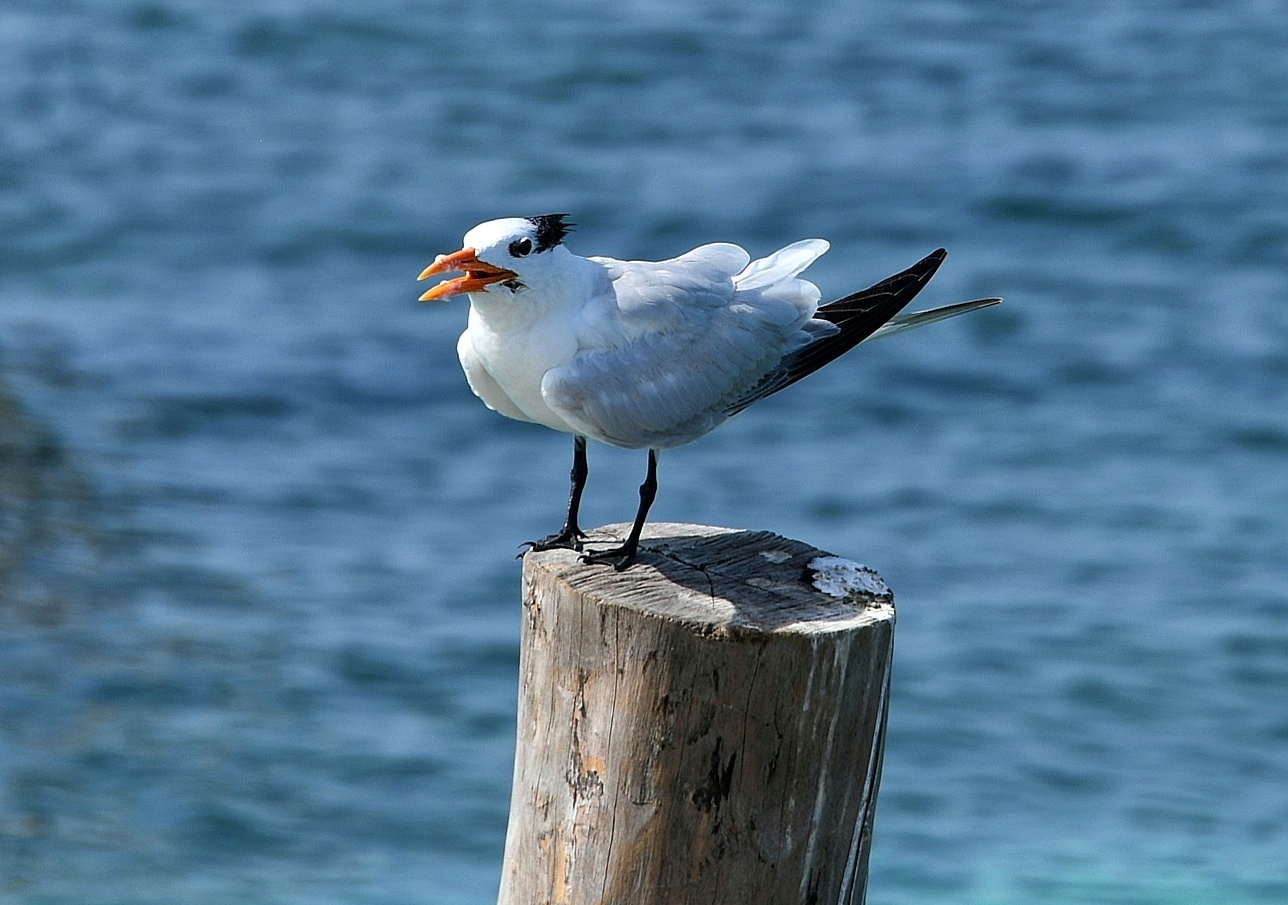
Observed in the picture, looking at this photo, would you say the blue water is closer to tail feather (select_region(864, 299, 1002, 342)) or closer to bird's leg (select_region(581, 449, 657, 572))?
tail feather (select_region(864, 299, 1002, 342))

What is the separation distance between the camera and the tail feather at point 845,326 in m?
4.68

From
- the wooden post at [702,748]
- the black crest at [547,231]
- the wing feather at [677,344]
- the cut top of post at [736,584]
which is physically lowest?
the wooden post at [702,748]

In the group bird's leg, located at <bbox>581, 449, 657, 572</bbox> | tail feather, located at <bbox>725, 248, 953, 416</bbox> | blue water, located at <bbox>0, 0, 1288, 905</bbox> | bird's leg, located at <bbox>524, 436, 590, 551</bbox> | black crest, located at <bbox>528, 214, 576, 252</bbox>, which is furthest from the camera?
blue water, located at <bbox>0, 0, 1288, 905</bbox>

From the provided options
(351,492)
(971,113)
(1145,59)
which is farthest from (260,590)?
(1145,59)

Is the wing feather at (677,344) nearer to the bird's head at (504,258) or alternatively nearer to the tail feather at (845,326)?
the tail feather at (845,326)

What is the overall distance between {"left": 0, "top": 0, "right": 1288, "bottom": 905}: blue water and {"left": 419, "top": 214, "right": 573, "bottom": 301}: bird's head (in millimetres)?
4106

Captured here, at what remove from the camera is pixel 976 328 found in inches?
490

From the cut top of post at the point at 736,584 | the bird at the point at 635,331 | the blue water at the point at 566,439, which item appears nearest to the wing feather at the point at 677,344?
the bird at the point at 635,331

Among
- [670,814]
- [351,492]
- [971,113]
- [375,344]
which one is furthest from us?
[971,113]

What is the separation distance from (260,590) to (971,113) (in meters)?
7.83

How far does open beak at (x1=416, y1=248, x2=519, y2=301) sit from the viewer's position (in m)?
4.09

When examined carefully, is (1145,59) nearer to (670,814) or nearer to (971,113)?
(971,113)

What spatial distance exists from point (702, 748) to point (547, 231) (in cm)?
131

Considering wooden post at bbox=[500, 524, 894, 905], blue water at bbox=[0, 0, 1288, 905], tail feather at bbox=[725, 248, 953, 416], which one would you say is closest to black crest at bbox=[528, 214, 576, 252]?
tail feather at bbox=[725, 248, 953, 416]
